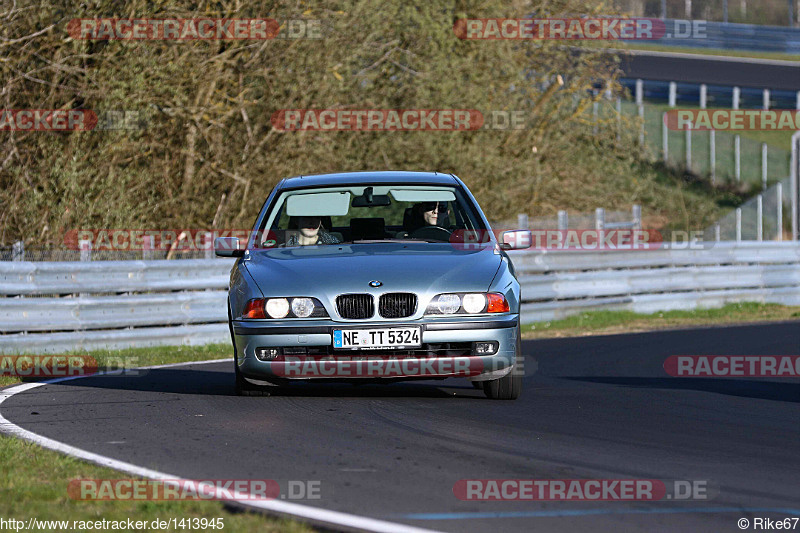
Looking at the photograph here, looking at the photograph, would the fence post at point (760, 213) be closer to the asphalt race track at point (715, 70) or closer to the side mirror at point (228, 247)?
the asphalt race track at point (715, 70)

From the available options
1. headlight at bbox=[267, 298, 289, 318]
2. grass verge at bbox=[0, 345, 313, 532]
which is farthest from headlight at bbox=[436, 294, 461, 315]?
grass verge at bbox=[0, 345, 313, 532]

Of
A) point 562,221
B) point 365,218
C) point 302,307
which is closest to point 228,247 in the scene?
point 365,218

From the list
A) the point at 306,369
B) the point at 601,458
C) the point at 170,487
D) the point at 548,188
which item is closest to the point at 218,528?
the point at 170,487

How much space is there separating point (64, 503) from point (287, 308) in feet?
10.0

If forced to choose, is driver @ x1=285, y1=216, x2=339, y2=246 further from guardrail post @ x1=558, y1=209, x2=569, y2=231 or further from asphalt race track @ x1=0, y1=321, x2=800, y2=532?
guardrail post @ x1=558, y1=209, x2=569, y2=231

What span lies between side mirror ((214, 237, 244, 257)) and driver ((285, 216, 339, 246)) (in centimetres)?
38

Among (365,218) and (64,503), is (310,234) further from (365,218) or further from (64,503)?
(64,503)

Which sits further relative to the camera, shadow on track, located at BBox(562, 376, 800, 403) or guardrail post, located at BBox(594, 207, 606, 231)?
guardrail post, located at BBox(594, 207, 606, 231)

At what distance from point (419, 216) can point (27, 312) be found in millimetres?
5521

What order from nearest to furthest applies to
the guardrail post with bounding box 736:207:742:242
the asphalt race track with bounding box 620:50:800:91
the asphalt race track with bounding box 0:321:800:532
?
the asphalt race track with bounding box 0:321:800:532, the guardrail post with bounding box 736:207:742:242, the asphalt race track with bounding box 620:50:800:91

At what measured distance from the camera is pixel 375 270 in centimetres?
830

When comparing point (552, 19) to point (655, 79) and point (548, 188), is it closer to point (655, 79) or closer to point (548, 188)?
point (548, 188)

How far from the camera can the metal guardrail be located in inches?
524

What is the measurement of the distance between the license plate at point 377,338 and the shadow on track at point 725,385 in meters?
2.92
